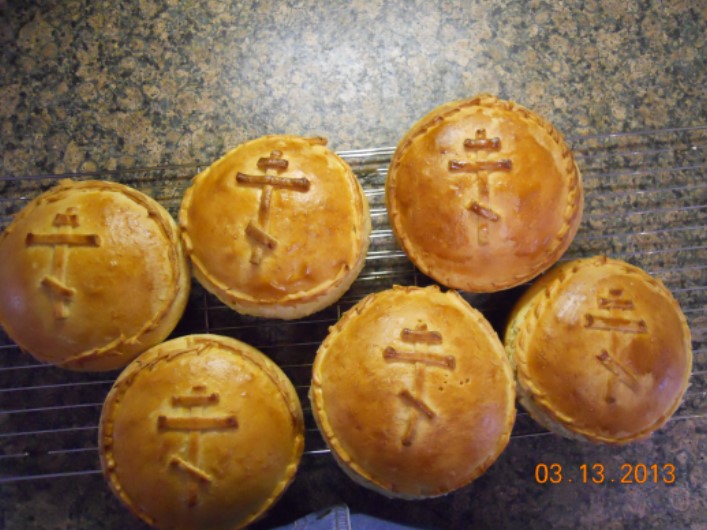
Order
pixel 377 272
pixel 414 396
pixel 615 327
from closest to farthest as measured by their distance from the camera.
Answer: pixel 414 396, pixel 615 327, pixel 377 272

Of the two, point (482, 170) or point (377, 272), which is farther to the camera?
point (377, 272)

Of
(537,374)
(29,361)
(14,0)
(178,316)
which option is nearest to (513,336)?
(537,374)

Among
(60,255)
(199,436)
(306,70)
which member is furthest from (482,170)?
(60,255)

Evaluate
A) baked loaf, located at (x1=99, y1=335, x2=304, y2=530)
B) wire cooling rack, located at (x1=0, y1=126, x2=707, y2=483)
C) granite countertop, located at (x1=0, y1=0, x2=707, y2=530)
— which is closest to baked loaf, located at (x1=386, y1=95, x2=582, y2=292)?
wire cooling rack, located at (x1=0, y1=126, x2=707, y2=483)

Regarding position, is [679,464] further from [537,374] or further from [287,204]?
[287,204]

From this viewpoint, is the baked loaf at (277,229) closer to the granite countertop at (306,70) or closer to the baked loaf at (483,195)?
the baked loaf at (483,195)

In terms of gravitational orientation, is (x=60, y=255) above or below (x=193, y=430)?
above

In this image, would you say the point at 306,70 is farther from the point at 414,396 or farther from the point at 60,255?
the point at 414,396
